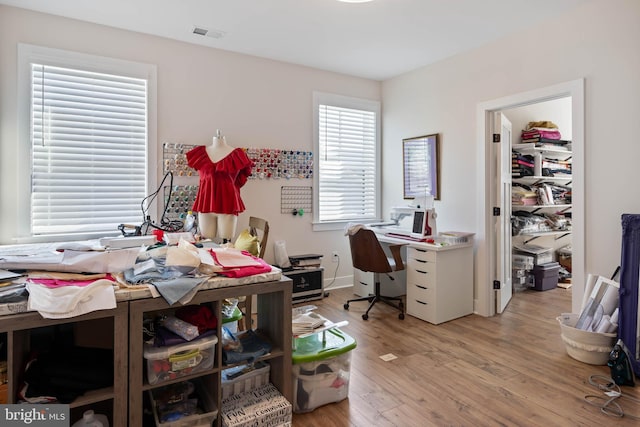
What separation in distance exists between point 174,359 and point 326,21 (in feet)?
9.21

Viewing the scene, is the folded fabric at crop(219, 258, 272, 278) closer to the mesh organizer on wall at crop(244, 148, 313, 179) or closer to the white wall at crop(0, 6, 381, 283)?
the white wall at crop(0, 6, 381, 283)

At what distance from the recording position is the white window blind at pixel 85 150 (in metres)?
2.93

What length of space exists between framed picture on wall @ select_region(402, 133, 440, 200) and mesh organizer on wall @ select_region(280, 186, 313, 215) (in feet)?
3.97

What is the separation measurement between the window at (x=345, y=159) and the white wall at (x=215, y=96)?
14cm

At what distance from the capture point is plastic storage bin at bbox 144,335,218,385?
147 cm

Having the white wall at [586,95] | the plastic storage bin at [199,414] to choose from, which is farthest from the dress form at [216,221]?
the white wall at [586,95]

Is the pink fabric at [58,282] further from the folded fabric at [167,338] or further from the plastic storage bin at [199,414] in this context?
the plastic storage bin at [199,414]

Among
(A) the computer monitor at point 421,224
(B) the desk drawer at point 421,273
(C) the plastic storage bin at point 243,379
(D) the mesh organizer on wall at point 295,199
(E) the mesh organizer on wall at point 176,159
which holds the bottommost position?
(C) the plastic storage bin at point 243,379

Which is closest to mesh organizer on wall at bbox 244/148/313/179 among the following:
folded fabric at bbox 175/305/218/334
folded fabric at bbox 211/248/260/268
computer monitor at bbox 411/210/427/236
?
computer monitor at bbox 411/210/427/236

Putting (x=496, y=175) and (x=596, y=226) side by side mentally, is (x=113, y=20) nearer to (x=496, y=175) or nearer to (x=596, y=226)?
(x=496, y=175)

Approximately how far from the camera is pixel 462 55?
3707mm

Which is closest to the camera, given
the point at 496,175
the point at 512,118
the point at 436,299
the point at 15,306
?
the point at 15,306

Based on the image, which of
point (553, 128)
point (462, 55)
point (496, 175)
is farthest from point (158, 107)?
point (553, 128)

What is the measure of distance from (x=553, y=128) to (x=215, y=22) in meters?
4.27
